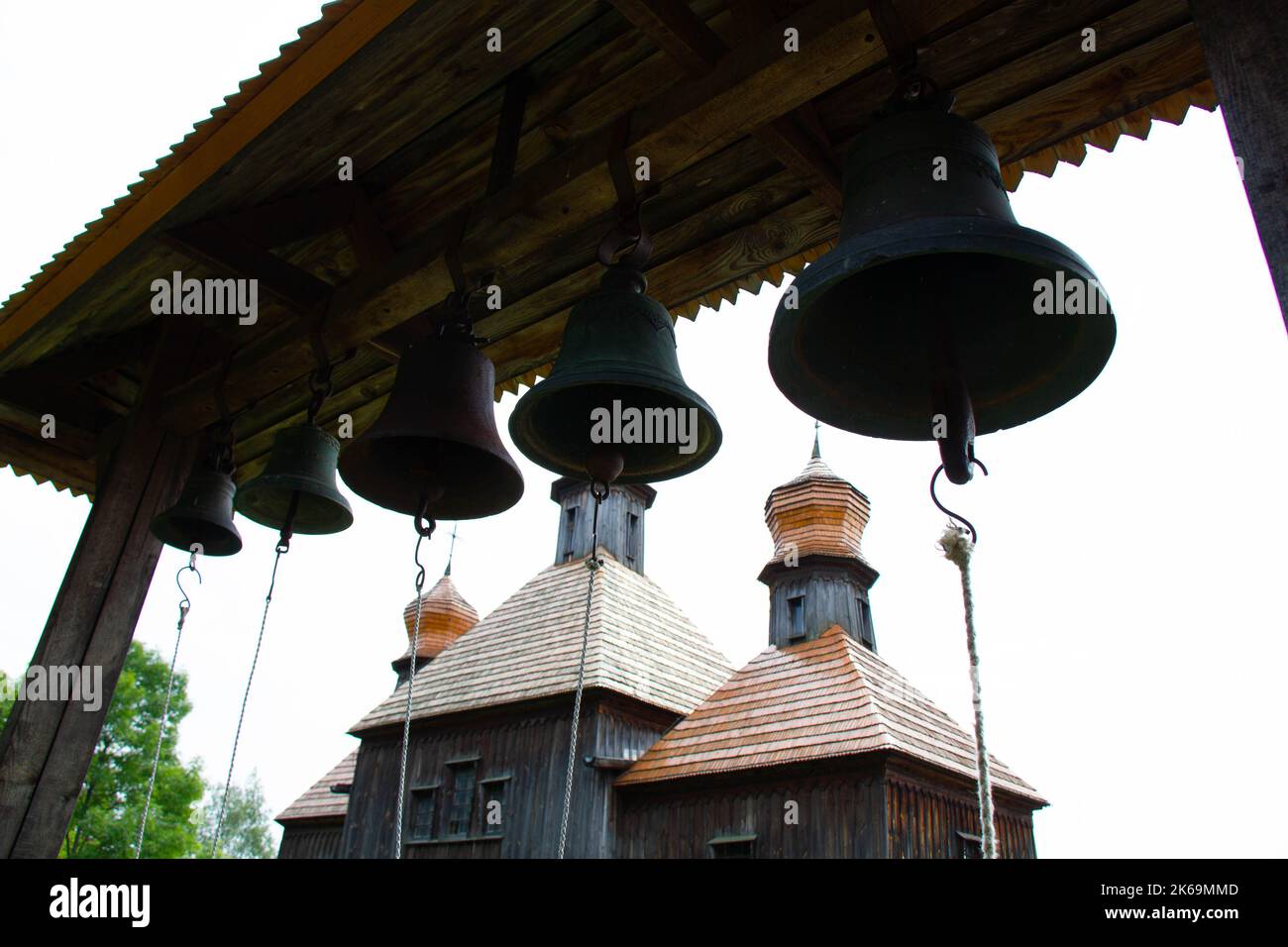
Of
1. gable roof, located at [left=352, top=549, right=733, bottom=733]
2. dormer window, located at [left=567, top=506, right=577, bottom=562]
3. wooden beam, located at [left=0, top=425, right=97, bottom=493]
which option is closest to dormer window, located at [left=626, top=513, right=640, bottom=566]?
gable roof, located at [left=352, top=549, right=733, bottom=733]

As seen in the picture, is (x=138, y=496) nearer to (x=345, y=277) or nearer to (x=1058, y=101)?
(x=345, y=277)

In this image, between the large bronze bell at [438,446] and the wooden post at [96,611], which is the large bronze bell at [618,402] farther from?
the wooden post at [96,611]

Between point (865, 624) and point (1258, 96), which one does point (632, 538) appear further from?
point (1258, 96)

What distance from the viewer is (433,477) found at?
318 cm

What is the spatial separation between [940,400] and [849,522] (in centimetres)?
1937

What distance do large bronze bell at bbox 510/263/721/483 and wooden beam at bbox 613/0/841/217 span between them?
0.60 meters

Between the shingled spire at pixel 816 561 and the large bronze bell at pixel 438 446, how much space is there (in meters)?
16.7

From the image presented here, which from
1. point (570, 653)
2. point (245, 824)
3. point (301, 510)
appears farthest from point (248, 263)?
point (245, 824)

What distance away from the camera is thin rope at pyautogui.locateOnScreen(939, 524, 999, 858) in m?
3.41

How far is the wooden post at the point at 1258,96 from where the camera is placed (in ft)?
4.79

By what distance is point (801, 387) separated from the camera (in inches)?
89.0

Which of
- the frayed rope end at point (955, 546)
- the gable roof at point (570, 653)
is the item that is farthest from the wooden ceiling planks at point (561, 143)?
the gable roof at point (570, 653)

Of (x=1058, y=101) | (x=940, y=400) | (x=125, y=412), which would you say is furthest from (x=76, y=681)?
(x=1058, y=101)
